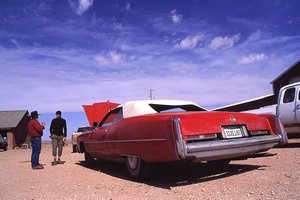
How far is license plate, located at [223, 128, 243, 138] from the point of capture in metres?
4.90

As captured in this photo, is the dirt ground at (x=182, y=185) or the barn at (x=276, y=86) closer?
the dirt ground at (x=182, y=185)

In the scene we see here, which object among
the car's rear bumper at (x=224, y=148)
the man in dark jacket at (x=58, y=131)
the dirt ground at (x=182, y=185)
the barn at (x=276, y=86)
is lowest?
the dirt ground at (x=182, y=185)

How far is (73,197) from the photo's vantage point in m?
4.74

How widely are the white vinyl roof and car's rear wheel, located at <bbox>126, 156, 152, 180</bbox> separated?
0.79 m

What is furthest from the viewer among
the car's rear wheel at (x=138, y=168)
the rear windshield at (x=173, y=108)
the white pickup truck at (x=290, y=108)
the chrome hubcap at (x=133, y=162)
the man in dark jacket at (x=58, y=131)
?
the man in dark jacket at (x=58, y=131)

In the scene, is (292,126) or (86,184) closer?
(86,184)

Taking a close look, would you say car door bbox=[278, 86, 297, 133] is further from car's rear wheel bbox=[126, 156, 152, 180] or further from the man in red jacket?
the man in red jacket

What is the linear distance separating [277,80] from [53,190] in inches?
880

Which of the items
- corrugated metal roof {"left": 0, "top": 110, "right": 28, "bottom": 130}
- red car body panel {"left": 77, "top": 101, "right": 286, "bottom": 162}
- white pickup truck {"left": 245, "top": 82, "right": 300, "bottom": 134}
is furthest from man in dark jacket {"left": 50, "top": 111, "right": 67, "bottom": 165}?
corrugated metal roof {"left": 0, "top": 110, "right": 28, "bottom": 130}

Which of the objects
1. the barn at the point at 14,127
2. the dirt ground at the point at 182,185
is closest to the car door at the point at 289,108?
the dirt ground at the point at 182,185

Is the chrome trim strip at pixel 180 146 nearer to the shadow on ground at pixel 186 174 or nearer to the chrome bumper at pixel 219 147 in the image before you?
the chrome bumper at pixel 219 147

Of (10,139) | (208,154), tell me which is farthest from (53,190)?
(10,139)

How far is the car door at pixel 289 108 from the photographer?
9555mm

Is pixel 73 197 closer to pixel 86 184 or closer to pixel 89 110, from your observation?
pixel 86 184
